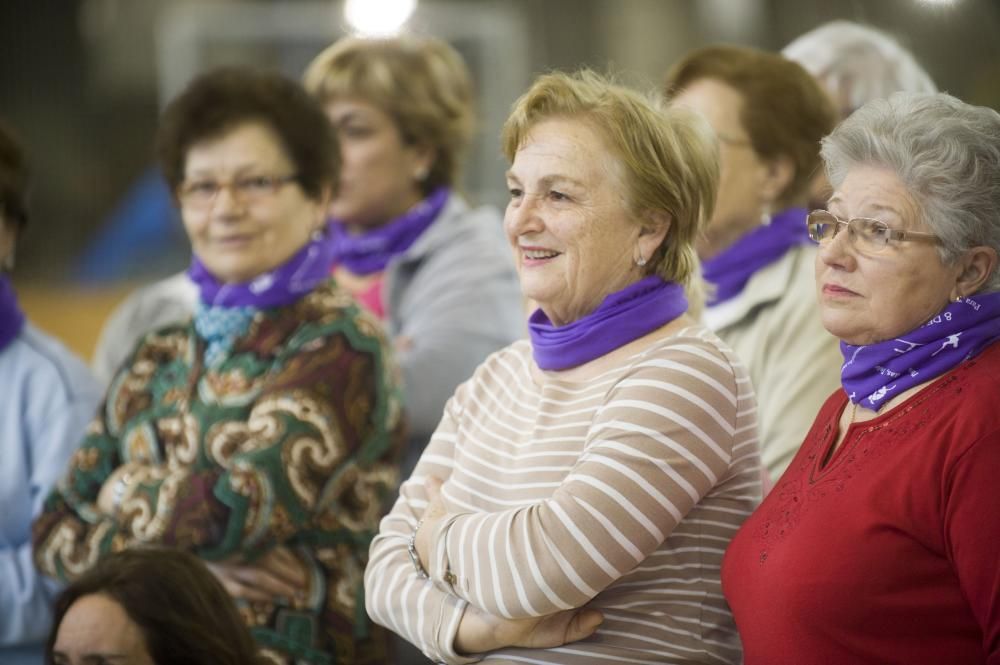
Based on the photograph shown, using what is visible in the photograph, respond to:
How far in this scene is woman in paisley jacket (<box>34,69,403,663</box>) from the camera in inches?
96.1

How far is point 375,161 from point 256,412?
122 cm

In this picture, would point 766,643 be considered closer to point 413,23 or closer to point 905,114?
point 905,114

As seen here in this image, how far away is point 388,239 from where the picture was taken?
3488 millimetres

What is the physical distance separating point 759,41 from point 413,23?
1.13 meters

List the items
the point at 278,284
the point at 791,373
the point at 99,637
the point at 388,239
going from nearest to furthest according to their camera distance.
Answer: the point at 99,637, the point at 791,373, the point at 278,284, the point at 388,239

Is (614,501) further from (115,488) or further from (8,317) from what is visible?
(8,317)

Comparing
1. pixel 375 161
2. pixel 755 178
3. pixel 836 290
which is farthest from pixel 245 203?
pixel 836 290

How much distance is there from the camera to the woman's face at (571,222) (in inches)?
76.0

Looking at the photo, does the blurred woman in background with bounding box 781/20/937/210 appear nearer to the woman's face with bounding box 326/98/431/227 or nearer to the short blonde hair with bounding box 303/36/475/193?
the short blonde hair with bounding box 303/36/475/193

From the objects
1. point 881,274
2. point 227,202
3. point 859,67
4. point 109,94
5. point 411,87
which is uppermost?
point 109,94

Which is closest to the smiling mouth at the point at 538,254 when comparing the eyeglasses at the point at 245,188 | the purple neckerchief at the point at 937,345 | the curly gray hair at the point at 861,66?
the purple neckerchief at the point at 937,345

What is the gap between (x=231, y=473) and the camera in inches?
94.9

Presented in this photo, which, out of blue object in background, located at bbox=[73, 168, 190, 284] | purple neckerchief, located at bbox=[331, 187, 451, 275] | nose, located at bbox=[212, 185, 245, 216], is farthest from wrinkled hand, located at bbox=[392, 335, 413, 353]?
blue object in background, located at bbox=[73, 168, 190, 284]

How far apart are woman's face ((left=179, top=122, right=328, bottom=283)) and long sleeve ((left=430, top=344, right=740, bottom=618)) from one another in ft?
3.57
